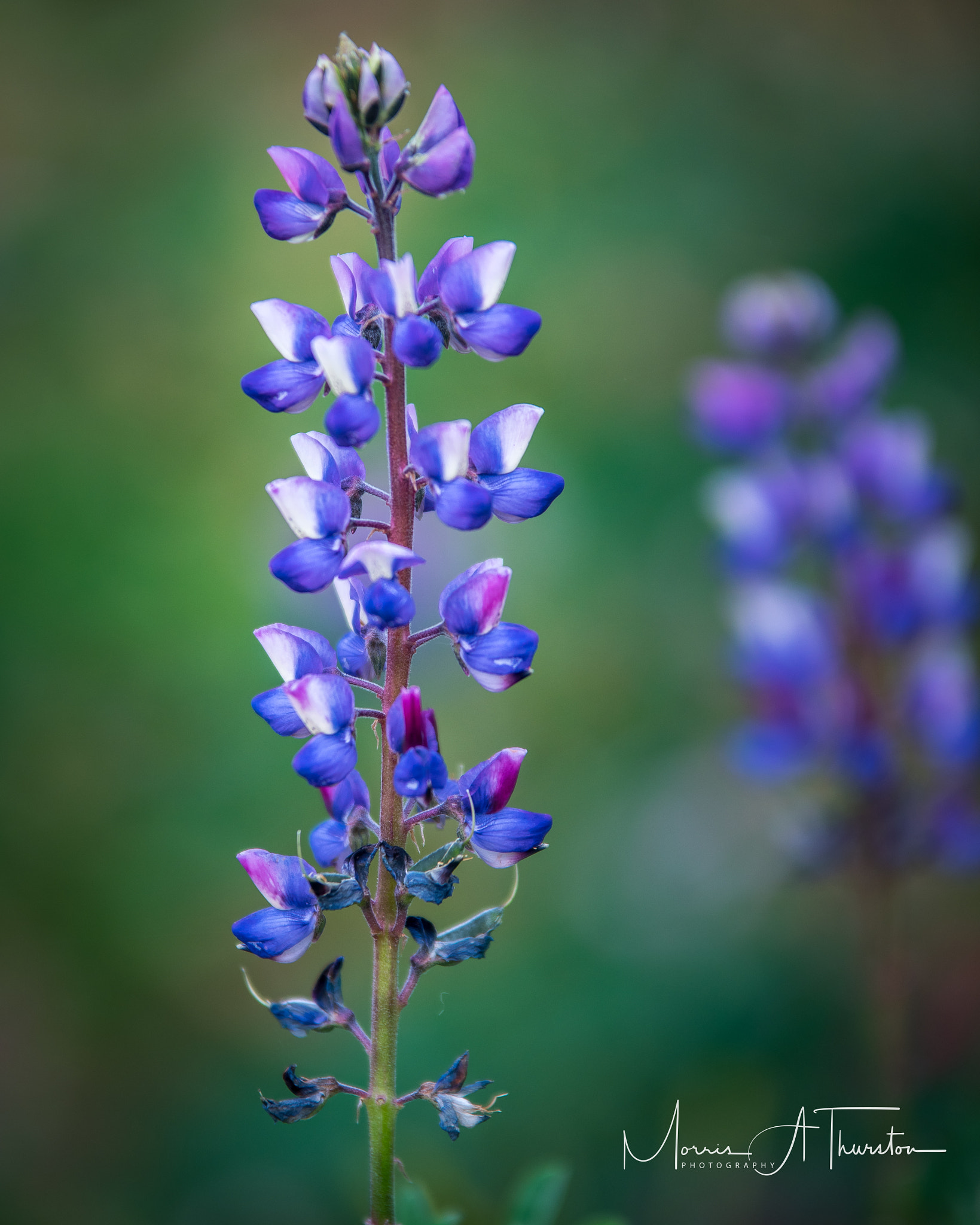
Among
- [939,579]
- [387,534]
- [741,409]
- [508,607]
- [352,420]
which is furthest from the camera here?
[508,607]

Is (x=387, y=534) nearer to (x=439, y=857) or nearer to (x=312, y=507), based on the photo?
(x=312, y=507)

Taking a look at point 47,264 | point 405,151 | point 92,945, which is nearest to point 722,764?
point 92,945

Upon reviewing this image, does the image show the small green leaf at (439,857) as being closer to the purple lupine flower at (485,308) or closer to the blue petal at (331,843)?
the blue petal at (331,843)

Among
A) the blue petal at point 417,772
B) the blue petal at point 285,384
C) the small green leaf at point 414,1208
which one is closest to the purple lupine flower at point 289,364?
the blue petal at point 285,384

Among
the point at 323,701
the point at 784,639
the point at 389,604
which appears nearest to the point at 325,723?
the point at 323,701

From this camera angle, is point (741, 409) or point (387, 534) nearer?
point (387, 534)

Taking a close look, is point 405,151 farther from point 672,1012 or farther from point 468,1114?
point 672,1012
